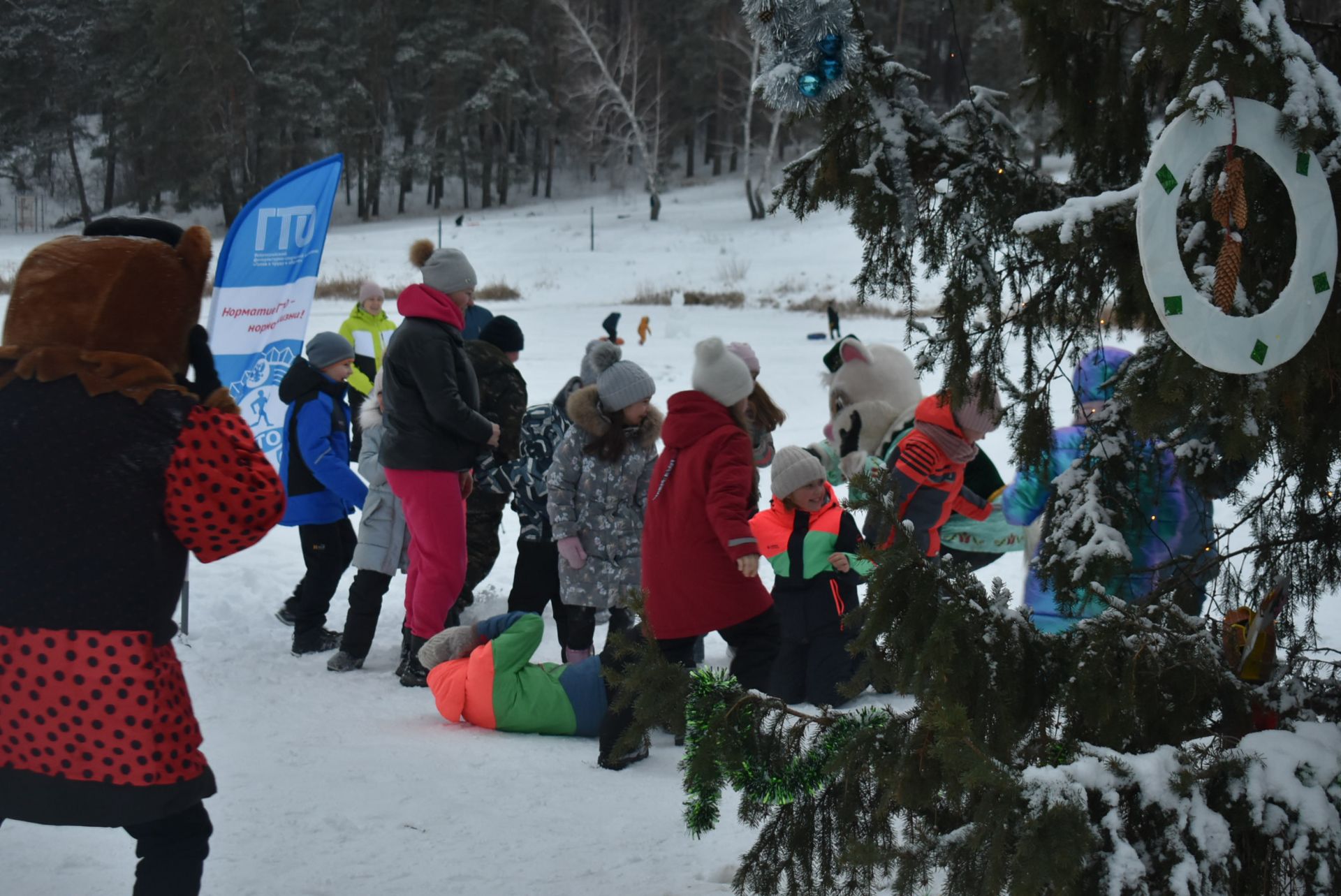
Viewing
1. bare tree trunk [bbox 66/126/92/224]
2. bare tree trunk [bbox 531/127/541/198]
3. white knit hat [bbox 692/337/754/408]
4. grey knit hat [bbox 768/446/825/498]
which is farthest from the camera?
bare tree trunk [bbox 531/127/541/198]

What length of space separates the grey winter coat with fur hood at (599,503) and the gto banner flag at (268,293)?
70.9 inches

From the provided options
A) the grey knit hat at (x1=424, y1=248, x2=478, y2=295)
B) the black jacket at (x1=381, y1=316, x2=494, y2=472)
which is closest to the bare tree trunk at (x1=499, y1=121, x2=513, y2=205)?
the grey knit hat at (x1=424, y1=248, x2=478, y2=295)

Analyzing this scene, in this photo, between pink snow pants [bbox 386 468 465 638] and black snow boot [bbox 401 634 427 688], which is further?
black snow boot [bbox 401 634 427 688]

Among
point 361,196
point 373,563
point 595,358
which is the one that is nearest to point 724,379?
point 595,358

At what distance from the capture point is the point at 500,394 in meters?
6.05

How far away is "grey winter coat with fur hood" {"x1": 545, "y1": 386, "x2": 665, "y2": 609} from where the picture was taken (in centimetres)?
527

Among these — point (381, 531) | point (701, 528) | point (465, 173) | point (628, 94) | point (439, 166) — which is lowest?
point (381, 531)

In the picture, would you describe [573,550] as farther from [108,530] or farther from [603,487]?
[108,530]

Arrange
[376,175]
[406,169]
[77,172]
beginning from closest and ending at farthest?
[77,172], [376,175], [406,169]

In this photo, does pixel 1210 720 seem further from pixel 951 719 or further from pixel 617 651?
pixel 617 651

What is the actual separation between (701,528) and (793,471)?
0.83 m

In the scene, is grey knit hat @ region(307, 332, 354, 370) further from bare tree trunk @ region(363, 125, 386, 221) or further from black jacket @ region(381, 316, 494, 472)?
bare tree trunk @ region(363, 125, 386, 221)

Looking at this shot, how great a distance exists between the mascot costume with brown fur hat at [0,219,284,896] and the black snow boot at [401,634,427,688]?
283 centimetres

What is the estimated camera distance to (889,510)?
210 centimetres
